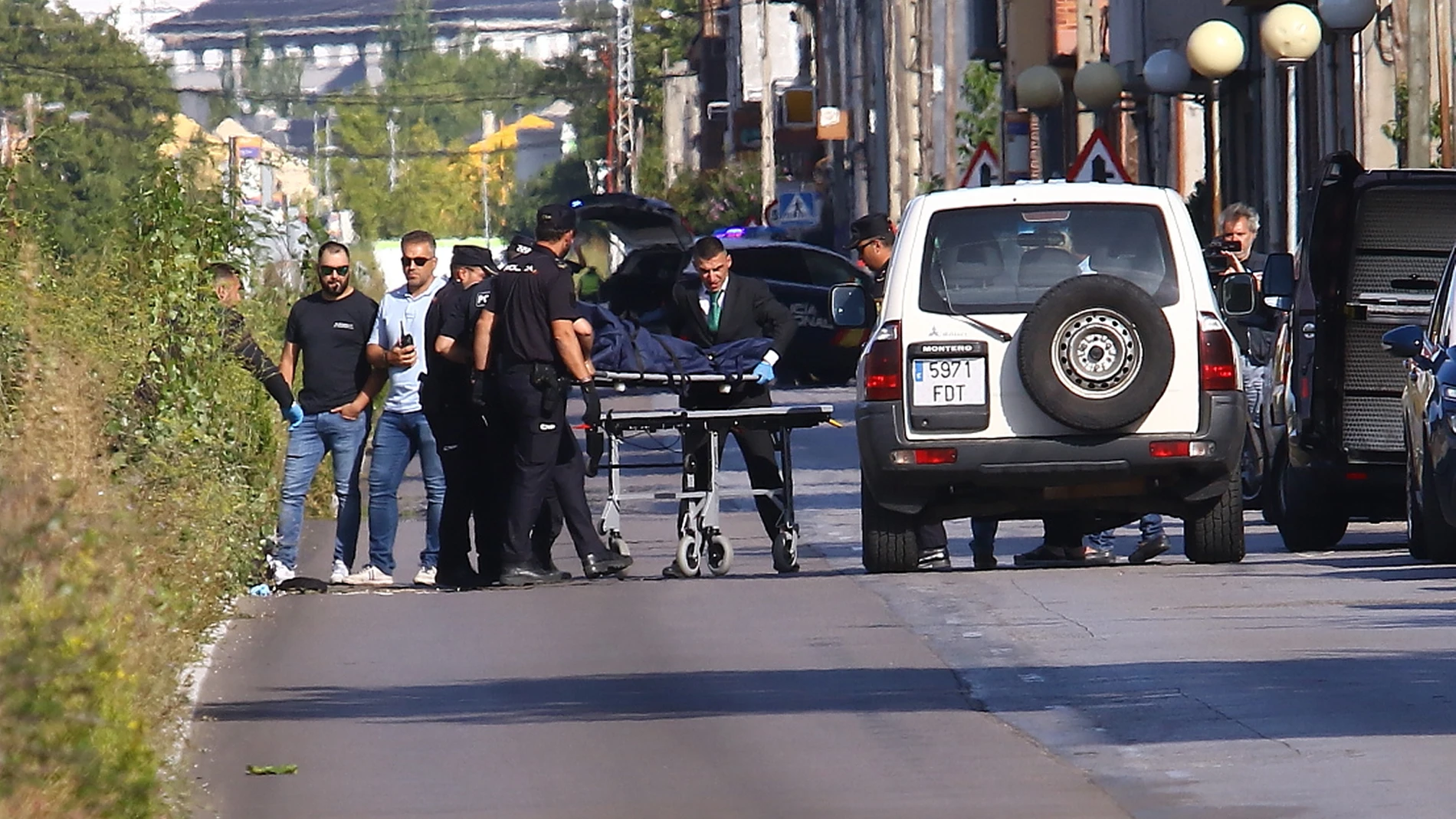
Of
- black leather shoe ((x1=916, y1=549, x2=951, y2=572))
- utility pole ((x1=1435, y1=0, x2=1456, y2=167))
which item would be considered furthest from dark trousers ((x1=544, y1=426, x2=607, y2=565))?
utility pole ((x1=1435, y1=0, x2=1456, y2=167))

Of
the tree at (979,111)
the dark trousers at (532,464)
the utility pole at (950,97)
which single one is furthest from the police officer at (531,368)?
the utility pole at (950,97)

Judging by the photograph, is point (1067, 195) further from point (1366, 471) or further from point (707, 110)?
point (707, 110)

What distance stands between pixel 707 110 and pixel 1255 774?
96.0 m

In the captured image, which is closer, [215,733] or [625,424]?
[215,733]

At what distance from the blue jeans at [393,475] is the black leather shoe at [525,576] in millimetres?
458

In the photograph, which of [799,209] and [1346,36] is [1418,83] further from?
[799,209]

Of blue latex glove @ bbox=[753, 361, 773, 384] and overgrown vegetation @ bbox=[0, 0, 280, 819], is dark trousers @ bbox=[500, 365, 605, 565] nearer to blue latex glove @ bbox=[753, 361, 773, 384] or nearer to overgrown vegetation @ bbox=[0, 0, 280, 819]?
blue latex glove @ bbox=[753, 361, 773, 384]

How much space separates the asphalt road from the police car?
18.2 metres

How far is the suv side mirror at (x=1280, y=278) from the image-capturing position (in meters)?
16.1

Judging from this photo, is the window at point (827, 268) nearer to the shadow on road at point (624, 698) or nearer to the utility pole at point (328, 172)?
the shadow on road at point (624, 698)

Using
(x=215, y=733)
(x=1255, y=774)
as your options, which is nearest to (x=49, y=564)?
(x=215, y=733)

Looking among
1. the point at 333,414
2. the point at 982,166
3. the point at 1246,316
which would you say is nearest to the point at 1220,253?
the point at 1246,316

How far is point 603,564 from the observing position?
1528 cm

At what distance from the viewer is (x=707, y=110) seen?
103812mm
